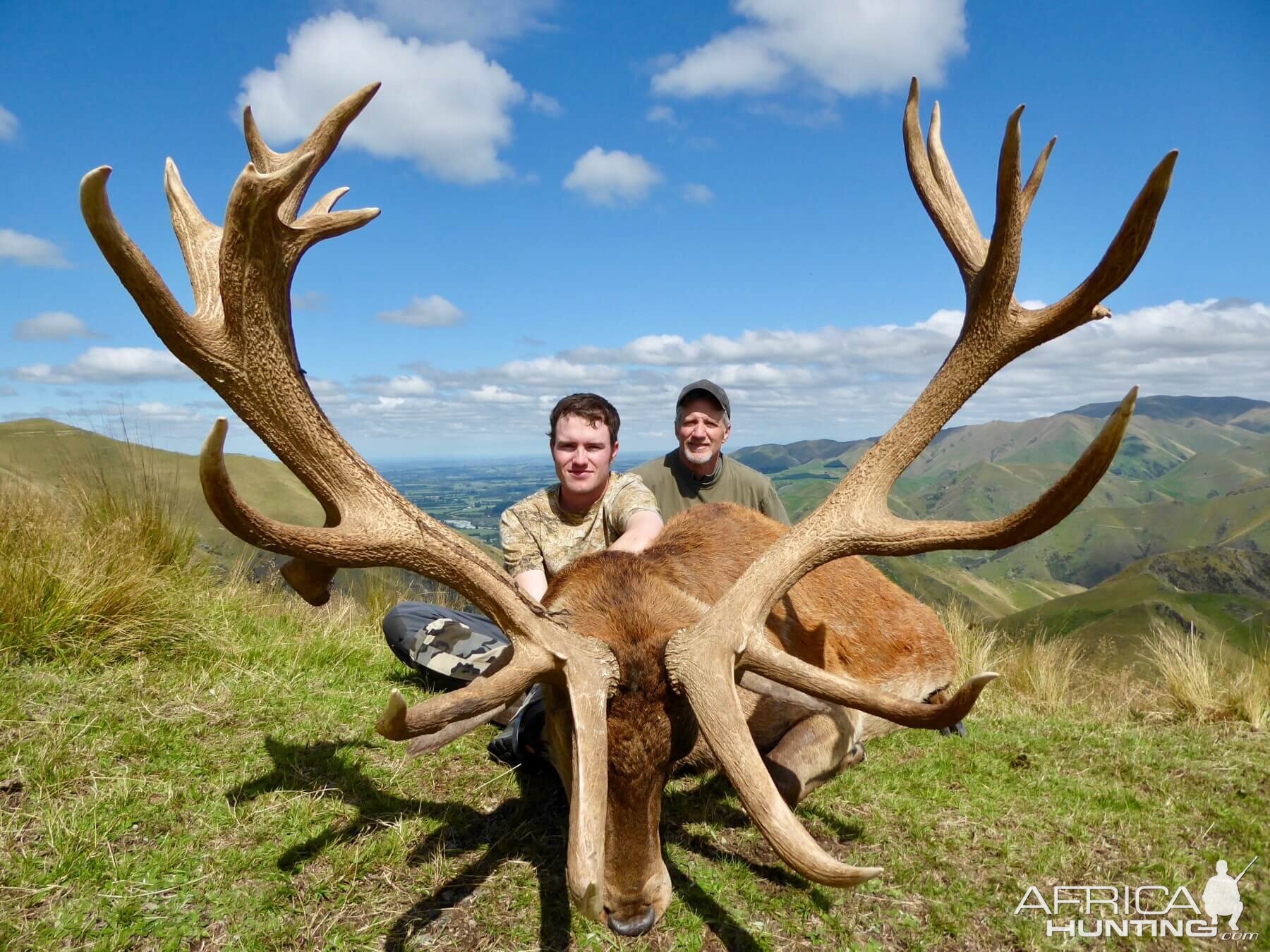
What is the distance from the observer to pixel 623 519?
198 inches

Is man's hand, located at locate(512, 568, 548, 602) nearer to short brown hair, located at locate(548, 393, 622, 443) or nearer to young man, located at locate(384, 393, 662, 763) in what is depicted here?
young man, located at locate(384, 393, 662, 763)

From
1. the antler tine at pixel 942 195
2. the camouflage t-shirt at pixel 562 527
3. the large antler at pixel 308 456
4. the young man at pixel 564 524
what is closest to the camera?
the large antler at pixel 308 456

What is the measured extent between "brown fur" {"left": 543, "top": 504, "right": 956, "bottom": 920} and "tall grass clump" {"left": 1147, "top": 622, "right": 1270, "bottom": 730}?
117 inches

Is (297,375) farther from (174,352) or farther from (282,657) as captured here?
(282,657)

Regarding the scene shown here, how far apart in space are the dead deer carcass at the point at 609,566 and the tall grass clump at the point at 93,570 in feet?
8.91

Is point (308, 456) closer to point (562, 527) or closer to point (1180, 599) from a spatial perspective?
point (562, 527)

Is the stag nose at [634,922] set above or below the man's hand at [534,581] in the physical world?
below

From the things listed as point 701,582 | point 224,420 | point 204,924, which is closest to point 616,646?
point 701,582

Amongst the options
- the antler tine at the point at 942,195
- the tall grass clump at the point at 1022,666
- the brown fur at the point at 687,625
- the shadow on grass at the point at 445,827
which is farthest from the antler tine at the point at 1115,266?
the tall grass clump at the point at 1022,666

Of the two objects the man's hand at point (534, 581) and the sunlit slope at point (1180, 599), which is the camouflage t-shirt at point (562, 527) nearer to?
the man's hand at point (534, 581)

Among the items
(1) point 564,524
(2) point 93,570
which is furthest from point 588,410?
(2) point 93,570

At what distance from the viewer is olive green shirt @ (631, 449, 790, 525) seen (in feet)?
24.8

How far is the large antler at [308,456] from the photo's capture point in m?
2.44

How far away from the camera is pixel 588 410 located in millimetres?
5090
